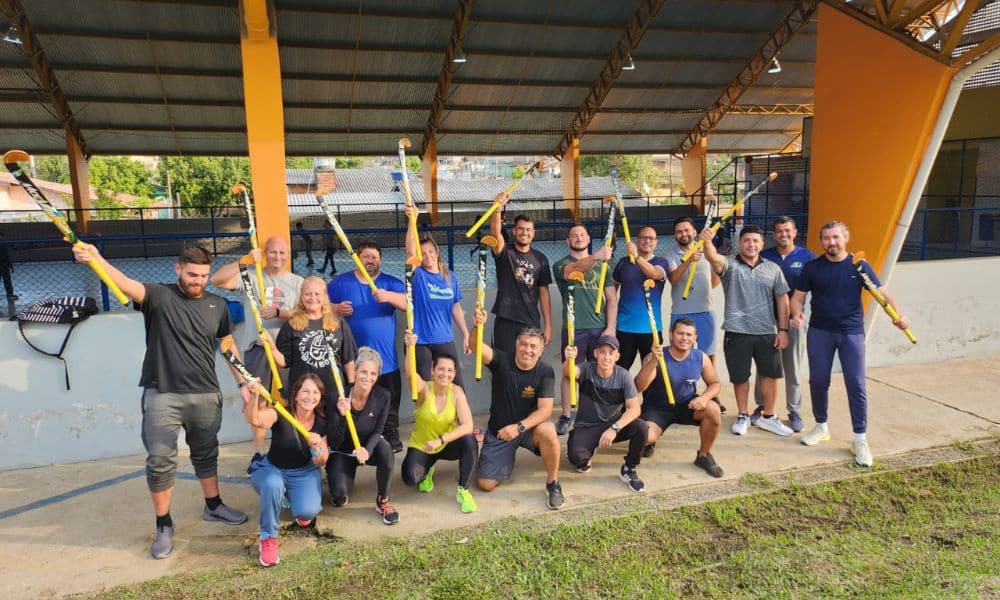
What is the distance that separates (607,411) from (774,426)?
1.86 meters

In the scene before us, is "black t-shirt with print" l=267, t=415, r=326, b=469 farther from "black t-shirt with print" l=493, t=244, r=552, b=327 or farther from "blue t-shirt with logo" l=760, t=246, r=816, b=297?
"blue t-shirt with logo" l=760, t=246, r=816, b=297

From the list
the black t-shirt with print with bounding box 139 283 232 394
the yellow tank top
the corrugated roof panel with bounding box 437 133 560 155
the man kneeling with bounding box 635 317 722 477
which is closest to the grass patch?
the man kneeling with bounding box 635 317 722 477

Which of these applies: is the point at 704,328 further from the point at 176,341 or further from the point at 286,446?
the point at 176,341

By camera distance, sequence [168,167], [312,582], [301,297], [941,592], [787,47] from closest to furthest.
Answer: [941,592] → [312,582] → [301,297] → [787,47] → [168,167]

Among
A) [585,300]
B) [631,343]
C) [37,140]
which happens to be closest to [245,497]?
[585,300]

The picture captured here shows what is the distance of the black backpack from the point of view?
504 centimetres

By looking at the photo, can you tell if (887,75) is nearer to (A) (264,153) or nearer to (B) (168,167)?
(A) (264,153)

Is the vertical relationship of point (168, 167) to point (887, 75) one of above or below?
above

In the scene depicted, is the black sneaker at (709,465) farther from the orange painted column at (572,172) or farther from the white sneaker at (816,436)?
the orange painted column at (572,172)

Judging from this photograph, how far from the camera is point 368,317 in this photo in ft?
15.9

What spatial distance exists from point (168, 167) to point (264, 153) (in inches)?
1569

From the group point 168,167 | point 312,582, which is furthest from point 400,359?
point 168,167

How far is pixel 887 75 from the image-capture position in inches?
285

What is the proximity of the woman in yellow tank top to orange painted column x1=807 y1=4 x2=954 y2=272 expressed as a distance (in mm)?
5600
